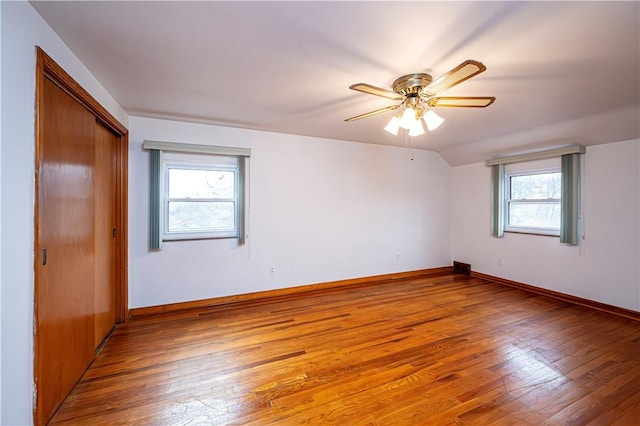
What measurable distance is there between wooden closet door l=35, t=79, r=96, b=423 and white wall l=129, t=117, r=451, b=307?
1.01 metres

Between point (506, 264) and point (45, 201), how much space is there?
5619 millimetres

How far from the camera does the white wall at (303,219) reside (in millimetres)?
3182

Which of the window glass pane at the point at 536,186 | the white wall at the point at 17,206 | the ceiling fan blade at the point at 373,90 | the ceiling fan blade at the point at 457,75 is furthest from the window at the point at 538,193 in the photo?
the white wall at the point at 17,206

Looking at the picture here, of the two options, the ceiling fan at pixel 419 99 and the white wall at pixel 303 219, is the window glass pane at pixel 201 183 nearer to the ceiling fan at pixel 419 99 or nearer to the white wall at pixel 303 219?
the white wall at pixel 303 219

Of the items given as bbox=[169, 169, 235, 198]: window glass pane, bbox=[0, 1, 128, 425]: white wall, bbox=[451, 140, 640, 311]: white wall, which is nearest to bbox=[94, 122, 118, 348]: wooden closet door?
bbox=[169, 169, 235, 198]: window glass pane

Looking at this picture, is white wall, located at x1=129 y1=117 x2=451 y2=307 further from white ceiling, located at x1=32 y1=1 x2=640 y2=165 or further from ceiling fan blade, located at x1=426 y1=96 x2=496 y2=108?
ceiling fan blade, located at x1=426 y1=96 x2=496 y2=108

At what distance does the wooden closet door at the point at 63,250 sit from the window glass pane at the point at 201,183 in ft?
3.66

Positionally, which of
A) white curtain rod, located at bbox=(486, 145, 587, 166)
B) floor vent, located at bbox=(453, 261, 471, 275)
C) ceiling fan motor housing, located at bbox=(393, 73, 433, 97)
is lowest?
floor vent, located at bbox=(453, 261, 471, 275)

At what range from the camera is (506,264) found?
14.6ft

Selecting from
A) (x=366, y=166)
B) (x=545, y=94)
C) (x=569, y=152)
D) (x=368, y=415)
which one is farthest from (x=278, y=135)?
(x=569, y=152)

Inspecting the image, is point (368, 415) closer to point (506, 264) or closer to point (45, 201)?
point (45, 201)

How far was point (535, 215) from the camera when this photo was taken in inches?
165

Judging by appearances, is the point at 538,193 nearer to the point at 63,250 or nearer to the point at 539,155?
the point at 539,155

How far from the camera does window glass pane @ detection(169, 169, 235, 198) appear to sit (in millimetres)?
3316
